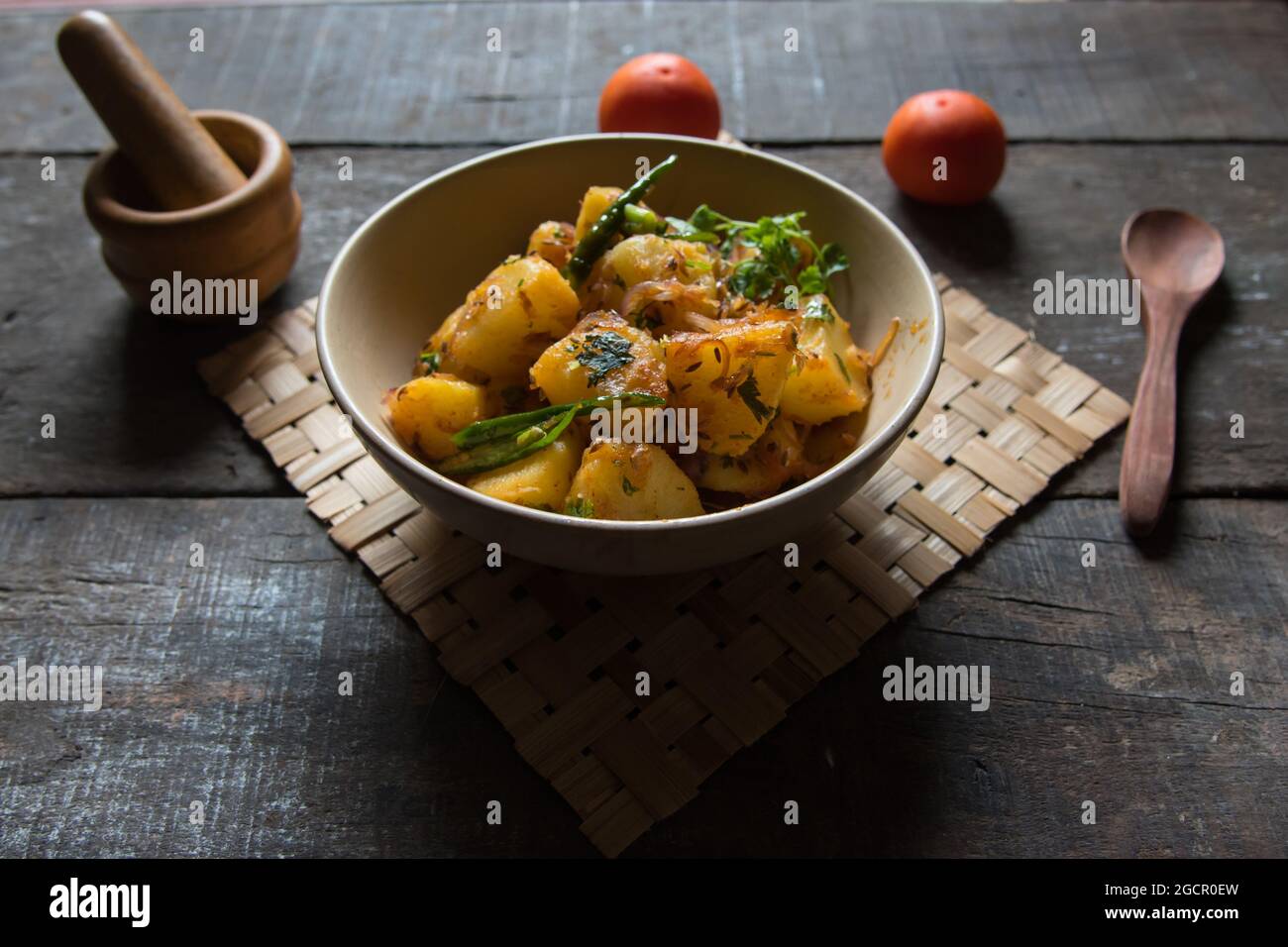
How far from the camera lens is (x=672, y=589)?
4.88 ft

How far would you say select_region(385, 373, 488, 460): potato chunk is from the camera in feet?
4.56

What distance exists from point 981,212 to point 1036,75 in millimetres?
547

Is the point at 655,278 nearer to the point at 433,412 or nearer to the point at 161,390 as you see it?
the point at 433,412

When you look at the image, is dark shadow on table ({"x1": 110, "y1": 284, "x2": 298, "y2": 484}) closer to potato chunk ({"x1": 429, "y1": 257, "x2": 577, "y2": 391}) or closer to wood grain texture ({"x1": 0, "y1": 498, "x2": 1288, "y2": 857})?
wood grain texture ({"x1": 0, "y1": 498, "x2": 1288, "y2": 857})

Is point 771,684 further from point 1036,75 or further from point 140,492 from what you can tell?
point 1036,75

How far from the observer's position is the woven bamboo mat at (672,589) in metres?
1.34

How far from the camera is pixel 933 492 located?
162 cm

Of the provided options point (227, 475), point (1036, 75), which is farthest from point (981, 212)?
point (227, 475)

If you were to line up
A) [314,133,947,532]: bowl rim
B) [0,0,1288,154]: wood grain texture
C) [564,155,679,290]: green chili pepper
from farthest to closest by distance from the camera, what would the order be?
[0,0,1288,154]: wood grain texture → [564,155,679,290]: green chili pepper → [314,133,947,532]: bowl rim

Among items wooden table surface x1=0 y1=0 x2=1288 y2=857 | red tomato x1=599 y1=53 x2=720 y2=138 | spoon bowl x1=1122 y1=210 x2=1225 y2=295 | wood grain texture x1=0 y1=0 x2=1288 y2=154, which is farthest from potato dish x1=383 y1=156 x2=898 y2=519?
wood grain texture x1=0 y1=0 x2=1288 y2=154

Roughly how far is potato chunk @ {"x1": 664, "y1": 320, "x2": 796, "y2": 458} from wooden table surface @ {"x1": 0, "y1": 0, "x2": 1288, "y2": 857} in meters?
0.38

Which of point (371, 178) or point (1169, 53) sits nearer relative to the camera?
point (371, 178)

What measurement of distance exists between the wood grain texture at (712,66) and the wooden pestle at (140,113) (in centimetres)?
50

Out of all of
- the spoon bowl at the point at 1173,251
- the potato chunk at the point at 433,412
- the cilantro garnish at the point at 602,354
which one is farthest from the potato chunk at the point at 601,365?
the spoon bowl at the point at 1173,251
